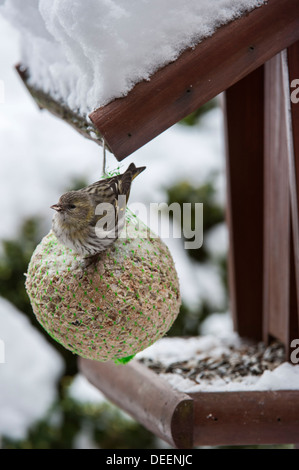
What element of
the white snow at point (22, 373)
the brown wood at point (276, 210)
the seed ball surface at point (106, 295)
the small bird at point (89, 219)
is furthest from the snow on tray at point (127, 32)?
the white snow at point (22, 373)

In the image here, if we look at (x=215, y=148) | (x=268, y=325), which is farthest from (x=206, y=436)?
(x=215, y=148)

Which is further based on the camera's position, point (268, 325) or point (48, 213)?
point (48, 213)

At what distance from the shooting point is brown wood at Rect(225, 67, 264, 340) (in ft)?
6.89

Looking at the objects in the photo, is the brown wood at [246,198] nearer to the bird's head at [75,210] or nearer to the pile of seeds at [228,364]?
the pile of seeds at [228,364]

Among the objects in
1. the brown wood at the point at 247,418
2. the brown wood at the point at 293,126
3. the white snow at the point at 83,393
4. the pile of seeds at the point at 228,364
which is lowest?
the brown wood at the point at 247,418

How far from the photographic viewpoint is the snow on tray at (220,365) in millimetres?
1728

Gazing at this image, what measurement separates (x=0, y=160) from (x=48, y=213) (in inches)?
28.3

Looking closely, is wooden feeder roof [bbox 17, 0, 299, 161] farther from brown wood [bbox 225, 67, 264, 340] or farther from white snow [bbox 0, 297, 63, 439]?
white snow [bbox 0, 297, 63, 439]

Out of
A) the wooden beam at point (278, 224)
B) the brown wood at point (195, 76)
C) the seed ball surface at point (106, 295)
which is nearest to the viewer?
the brown wood at point (195, 76)

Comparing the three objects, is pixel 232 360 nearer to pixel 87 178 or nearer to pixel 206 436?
pixel 206 436

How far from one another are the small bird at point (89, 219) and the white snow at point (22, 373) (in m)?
1.84

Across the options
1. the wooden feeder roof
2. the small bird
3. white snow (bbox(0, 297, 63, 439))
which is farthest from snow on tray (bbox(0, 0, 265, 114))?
white snow (bbox(0, 297, 63, 439))

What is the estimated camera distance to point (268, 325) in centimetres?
216

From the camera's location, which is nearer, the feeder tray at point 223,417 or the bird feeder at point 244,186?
the bird feeder at point 244,186
